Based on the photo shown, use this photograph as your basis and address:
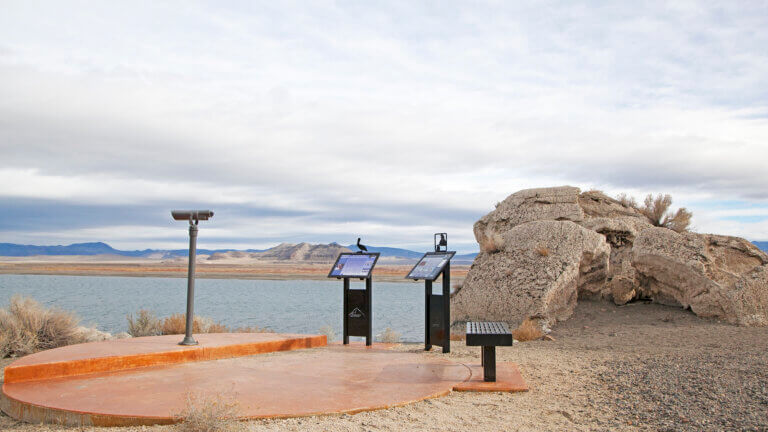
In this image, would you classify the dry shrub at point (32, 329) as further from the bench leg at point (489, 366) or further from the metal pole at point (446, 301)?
the bench leg at point (489, 366)

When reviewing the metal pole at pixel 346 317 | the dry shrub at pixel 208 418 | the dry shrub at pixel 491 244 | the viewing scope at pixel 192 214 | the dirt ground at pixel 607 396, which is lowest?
the dirt ground at pixel 607 396

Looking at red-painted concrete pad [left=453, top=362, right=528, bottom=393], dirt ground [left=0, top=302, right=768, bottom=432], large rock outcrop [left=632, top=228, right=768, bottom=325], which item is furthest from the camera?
large rock outcrop [left=632, top=228, right=768, bottom=325]

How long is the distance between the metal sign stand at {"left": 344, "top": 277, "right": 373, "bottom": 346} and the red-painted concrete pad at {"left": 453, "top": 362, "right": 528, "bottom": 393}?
279 centimetres

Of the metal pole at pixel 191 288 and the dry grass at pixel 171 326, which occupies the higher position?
the metal pole at pixel 191 288

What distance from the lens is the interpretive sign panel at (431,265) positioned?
29.5ft

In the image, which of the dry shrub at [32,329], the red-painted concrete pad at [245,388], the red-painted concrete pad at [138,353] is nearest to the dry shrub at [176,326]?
the dry shrub at [32,329]

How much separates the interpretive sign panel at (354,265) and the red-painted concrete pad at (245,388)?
1.78 metres

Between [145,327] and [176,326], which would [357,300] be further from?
[145,327]

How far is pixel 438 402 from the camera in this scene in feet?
19.6

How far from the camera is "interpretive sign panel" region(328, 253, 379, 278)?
9945 millimetres

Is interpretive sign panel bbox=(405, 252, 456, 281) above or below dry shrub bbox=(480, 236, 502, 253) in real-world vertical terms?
below

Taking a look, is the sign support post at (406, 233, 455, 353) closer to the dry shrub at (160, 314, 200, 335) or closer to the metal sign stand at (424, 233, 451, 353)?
the metal sign stand at (424, 233, 451, 353)

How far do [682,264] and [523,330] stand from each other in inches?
154

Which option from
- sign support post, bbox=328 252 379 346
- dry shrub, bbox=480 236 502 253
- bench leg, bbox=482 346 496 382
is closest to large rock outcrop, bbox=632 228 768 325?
dry shrub, bbox=480 236 502 253
